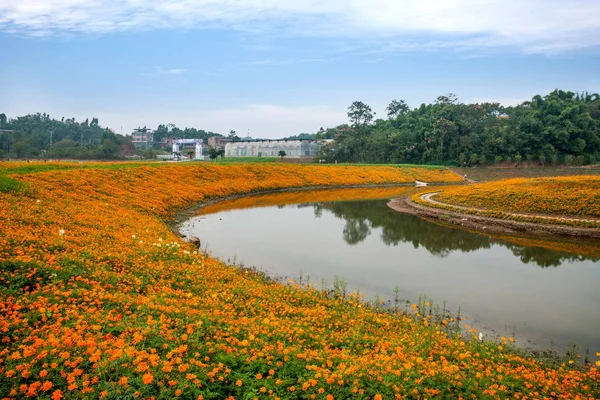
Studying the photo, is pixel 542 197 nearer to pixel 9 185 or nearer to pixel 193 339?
pixel 193 339

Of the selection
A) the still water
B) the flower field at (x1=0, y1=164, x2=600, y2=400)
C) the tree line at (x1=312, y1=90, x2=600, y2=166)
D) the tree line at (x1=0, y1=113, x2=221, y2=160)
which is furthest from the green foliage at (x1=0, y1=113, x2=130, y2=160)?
the flower field at (x1=0, y1=164, x2=600, y2=400)

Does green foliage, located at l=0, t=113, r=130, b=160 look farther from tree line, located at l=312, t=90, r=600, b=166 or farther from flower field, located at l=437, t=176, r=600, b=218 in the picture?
flower field, located at l=437, t=176, r=600, b=218

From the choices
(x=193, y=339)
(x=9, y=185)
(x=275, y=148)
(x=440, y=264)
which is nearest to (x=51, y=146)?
(x=275, y=148)

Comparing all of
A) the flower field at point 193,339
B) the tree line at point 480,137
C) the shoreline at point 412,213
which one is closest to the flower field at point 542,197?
the shoreline at point 412,213

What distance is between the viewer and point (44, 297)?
→ 255 inches

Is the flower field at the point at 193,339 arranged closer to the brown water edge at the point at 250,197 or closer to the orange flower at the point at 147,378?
the orange flower at the point at 147,378

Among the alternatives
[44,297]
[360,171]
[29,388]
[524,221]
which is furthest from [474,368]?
[360,171]

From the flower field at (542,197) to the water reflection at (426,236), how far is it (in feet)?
18.4

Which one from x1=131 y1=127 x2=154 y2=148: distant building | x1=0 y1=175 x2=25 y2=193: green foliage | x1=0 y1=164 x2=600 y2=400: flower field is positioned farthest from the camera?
x1=131 y1=127 x2=154 y2=148: distant building

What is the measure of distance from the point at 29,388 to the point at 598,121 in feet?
285

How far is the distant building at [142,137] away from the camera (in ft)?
462

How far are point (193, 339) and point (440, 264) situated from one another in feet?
38.6

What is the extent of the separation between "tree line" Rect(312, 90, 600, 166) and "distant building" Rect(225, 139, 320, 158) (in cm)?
661

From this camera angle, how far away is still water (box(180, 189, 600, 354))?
10078 millimetres
